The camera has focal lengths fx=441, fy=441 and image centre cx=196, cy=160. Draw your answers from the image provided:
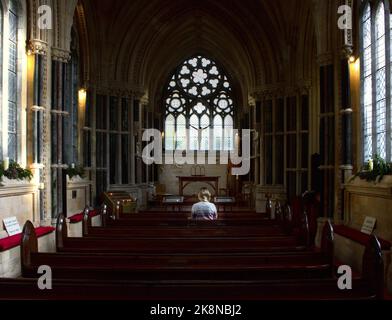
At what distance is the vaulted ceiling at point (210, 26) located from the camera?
1556 centimetres

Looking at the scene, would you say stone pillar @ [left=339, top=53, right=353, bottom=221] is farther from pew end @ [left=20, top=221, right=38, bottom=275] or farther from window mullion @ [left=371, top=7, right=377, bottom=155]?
pew end @ [left=20, top=221, right=38, bottom=275]

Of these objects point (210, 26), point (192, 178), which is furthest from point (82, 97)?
point (210, 26)

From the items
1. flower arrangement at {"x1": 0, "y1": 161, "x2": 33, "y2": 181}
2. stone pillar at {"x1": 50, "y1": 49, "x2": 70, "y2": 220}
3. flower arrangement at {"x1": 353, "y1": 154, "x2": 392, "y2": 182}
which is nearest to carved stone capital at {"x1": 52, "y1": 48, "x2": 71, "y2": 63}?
stone pillar at {"x1": 50, "y1": 49, "x2": 70, "y2": 220}

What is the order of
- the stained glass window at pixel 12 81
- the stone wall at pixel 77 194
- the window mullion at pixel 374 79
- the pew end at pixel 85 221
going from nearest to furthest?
the pew end at pixel 85 221 < the window mullion at pixel 374 79 < the stained glass window at pixel 12 81 < the stone wall at pixel 77 194

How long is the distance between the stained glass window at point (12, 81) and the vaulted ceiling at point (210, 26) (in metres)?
5.96

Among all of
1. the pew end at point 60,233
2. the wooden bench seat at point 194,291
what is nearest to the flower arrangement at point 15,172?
the pew end at point 60,233

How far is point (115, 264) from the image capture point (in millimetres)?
5098

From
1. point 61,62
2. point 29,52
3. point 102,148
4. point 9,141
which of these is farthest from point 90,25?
point 9,141

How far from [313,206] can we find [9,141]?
7.86 meters

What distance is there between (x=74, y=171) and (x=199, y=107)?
617 inches

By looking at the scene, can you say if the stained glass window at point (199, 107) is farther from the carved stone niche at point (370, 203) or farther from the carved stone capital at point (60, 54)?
the carved stone niche at point (370, 203)

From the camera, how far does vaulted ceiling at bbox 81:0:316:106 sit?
51.0 ft

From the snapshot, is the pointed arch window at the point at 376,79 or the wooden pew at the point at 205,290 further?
the pointed arch window at the point at 376,79

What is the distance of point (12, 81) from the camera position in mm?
9195
